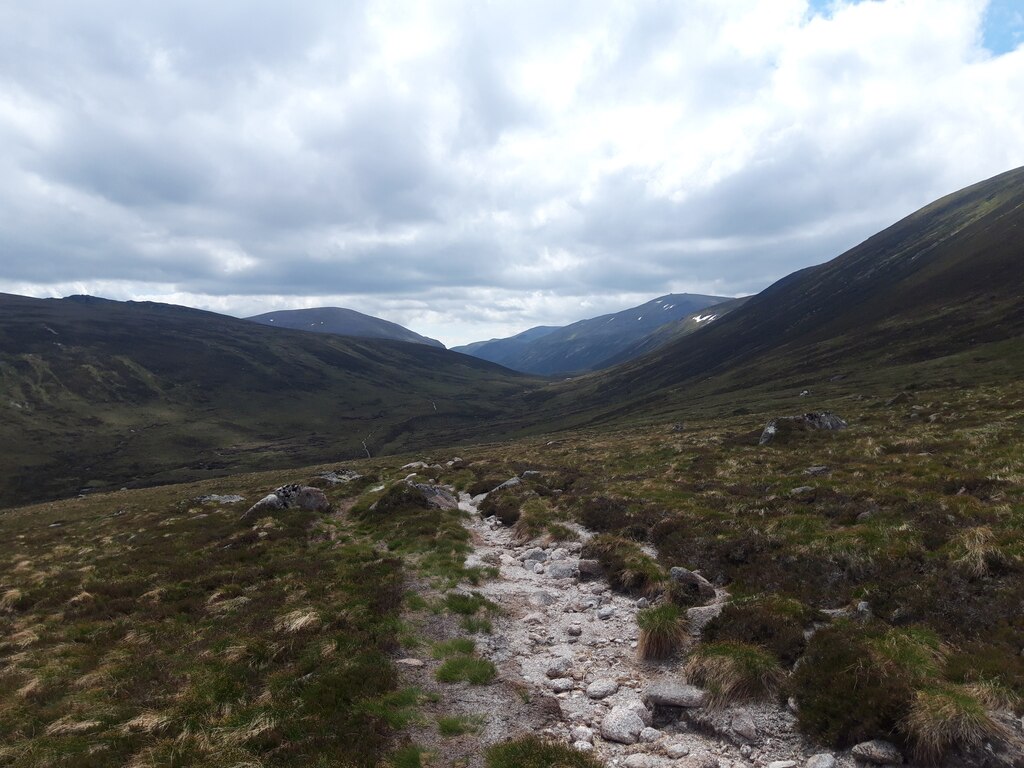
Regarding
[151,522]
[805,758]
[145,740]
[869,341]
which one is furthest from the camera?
[869,341]

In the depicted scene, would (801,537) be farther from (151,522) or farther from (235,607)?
(151,522)

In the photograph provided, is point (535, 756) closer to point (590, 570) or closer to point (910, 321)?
point (590, 570)

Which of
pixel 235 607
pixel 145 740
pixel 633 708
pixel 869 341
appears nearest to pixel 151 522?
pixel 235 607

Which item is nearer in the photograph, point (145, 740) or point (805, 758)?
point (805, 758)

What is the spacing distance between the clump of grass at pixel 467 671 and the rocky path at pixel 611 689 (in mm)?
434

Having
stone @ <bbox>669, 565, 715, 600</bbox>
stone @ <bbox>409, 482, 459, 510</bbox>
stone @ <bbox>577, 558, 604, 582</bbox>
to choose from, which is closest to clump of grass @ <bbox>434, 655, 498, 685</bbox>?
stone @ <bbox>577, 558, 604, 582</bbox>

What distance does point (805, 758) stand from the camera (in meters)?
8.27

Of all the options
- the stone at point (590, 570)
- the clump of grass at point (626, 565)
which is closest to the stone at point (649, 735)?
the clump of grass at point (626, 565)

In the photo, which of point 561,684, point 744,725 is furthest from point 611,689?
point 744,725

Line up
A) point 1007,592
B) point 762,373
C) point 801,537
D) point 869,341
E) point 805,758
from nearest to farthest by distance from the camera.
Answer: point 805,758 < point 1007,592 < point 801,537 < point 869,341 < point 762,373

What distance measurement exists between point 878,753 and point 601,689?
5.26 meters

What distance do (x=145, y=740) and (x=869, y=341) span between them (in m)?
160

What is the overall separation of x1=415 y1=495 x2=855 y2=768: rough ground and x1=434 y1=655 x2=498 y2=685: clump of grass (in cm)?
33

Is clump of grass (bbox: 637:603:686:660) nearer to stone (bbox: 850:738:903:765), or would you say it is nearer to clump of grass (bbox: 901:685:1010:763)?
stone (bbox: 850:738:903:765)
